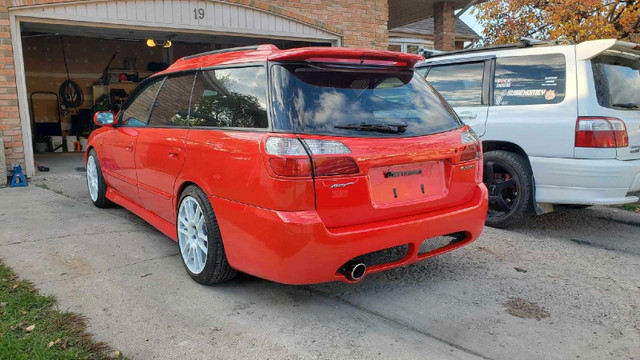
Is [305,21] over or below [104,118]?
over

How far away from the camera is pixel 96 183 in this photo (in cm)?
568

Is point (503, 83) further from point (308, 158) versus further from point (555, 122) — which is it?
point (308, 158)

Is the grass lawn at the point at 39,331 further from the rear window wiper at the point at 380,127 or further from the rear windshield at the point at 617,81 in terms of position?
the rear windshield at the point at 617,81

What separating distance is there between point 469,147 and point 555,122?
63.7 inches


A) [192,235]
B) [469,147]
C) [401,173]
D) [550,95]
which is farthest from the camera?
[550,95]

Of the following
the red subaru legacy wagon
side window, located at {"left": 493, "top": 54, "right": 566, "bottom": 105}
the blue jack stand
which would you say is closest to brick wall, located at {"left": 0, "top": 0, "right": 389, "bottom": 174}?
the blue jack stand

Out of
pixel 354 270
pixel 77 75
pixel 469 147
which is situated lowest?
pixel 354 270

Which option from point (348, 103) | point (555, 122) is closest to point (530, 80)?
point (555, 122)

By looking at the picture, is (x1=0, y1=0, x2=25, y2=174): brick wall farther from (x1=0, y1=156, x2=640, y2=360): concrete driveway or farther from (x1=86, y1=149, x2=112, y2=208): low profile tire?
(x1=0, y1=156, x2=640, y2=360): concrete driveway

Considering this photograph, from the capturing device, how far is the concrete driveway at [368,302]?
265 centimetres

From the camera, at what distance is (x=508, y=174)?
494 cm

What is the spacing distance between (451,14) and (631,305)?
35.0ft

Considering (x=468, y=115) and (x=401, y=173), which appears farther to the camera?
(x=468, y=115)

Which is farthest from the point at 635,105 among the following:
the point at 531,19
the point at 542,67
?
the point at 531,19
